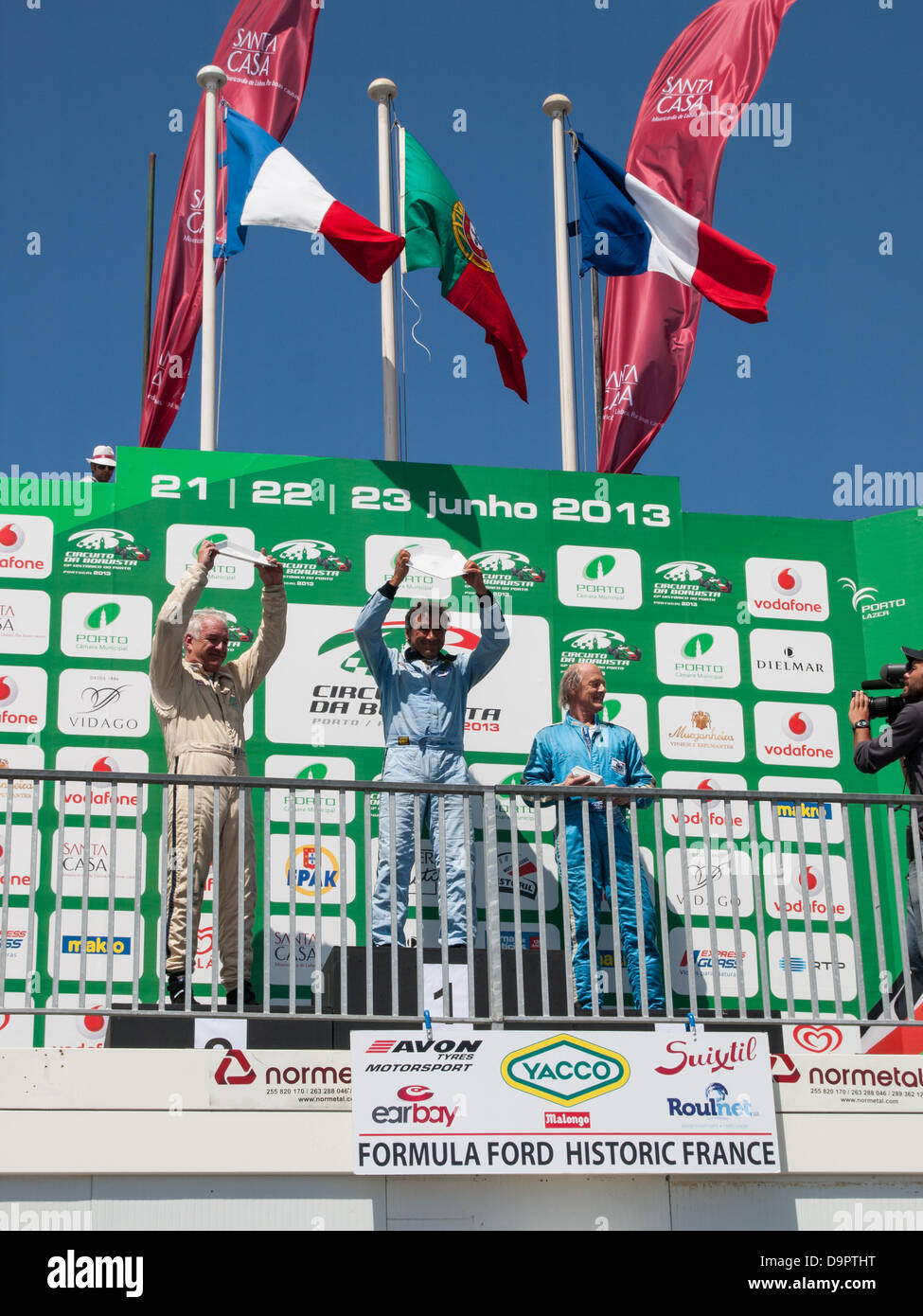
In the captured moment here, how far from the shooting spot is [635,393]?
10.9 metres

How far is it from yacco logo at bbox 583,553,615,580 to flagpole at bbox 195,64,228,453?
231cm

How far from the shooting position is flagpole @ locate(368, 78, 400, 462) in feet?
33.5

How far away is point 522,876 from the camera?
29.1 feet

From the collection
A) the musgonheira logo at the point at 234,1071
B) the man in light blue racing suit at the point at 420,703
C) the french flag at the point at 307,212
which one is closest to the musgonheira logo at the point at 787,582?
the man in light blue racing suit at the point at 420,703

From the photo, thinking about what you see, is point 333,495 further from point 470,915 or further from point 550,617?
point 470,915

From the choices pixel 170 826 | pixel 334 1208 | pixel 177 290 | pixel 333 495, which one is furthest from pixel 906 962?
pixel 177 290

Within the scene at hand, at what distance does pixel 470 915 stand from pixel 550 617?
342cm

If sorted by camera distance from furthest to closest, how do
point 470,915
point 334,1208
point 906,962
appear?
point 906,962, point 470,915, point 334,1208

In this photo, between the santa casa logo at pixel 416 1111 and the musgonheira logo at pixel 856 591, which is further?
the musgonheira logo at pixel 856 591

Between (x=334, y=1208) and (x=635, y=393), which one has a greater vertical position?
(x=635, y=393)

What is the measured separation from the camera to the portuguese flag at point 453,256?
10.6 metres

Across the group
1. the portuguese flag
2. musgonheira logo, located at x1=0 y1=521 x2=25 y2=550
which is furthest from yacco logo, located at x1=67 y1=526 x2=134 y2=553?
the portuguese flag

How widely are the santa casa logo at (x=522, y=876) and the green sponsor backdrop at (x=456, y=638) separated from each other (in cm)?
1

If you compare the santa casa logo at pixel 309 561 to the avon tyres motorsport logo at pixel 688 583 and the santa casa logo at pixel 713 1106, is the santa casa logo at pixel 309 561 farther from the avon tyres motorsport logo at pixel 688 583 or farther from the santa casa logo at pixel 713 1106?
the santa casa logo at pixel 713 1106
